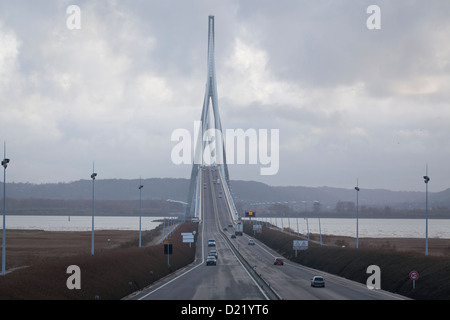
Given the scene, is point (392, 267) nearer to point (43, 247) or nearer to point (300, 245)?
point (300, 245)

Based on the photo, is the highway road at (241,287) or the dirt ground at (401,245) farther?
the dirt ground at (401,245)

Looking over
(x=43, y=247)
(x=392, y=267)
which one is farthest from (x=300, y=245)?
(x=43, y=247)

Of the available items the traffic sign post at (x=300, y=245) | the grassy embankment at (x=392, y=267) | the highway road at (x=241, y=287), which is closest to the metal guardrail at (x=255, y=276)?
the highway road at (x=241, y=287)

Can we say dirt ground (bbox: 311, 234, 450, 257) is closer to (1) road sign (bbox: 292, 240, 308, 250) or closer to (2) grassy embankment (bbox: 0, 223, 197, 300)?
(1) road sign (bbox: 292, 240, 308, 250)

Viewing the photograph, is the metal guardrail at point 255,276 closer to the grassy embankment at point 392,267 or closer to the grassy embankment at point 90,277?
the grassy embankment at point 392,267

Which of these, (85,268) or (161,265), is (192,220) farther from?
(85,268)
